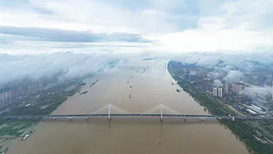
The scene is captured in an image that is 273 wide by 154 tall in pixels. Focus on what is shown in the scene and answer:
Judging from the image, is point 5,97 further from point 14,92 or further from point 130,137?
point 130,137

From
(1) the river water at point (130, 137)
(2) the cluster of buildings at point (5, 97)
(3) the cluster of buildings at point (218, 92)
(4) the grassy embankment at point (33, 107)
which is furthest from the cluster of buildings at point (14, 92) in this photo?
(3) the cluster of buildings at point (218, 92)

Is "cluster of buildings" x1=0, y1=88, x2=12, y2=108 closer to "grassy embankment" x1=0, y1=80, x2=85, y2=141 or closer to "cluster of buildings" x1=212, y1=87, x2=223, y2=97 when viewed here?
"grassy embankment" x1=0, y1=80, x2=85, y2=141

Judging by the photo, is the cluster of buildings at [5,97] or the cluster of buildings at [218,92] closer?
the cluster of buildings at [5,97]

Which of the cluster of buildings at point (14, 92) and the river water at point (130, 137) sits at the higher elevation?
the cluster of buildings at point (14, 92)

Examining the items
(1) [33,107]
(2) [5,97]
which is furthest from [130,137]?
(2) [5,97]

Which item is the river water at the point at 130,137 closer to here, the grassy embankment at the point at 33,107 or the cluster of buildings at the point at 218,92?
the grassy embankment at the point at 33,107

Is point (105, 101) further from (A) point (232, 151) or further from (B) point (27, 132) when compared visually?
(A) point (232, 151)

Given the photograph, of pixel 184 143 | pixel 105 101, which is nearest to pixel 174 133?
pixel 184 143

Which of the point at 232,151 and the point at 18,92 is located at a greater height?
the point at 18,92

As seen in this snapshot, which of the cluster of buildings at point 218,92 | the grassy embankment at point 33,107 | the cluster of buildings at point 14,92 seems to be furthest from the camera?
the cluster of buildings at point 218,92

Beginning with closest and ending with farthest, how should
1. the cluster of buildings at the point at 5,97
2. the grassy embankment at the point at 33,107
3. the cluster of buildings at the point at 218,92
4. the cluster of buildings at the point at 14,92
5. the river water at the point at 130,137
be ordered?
the river water at the point at 130,137
the grassy embankment at the point at 33,107
the cluster of buildings at the point at 5,97
the cluster of buildings at the point at 14,92
the cluster of buildings at the point at 218,92

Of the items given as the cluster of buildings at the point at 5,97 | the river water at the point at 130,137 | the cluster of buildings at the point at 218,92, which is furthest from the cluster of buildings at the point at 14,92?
the cluster of buildings at the point at 218,92
